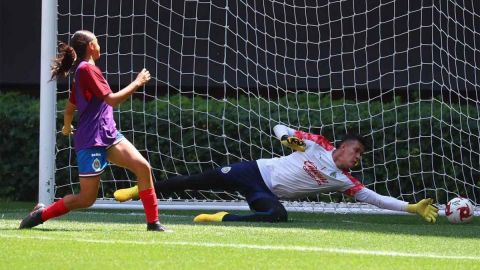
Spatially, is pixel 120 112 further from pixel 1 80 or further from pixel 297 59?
pixel 1 80

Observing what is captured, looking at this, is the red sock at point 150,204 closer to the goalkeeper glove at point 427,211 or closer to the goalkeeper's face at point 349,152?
the goalkeeper's face at point 349,152

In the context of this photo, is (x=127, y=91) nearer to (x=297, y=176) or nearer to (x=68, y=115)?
(x=68, y=115)

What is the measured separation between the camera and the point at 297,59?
15.6 metres

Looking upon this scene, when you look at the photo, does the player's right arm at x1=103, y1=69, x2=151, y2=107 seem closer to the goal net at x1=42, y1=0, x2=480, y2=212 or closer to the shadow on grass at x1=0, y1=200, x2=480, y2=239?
the shadow on grass at x1=0, y1=200, x2=480, y2=239

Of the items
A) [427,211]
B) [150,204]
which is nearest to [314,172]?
[427,211]

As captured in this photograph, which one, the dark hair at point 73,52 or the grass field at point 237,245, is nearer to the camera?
the grass field at point 237,245

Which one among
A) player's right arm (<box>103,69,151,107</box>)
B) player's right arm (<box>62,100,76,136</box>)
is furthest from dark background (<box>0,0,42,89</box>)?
player's right arm (<box>103,69,151,107</box>)

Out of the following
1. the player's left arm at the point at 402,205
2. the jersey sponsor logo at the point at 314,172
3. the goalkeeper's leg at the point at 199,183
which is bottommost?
the player's left arm at the point at 402,205

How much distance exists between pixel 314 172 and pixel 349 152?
1.19 ft

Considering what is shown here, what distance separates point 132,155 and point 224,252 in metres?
1.72

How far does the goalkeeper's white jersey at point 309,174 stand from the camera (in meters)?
11.4

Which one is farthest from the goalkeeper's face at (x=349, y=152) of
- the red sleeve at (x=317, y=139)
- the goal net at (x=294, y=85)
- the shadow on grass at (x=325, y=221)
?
the goal net at (x=294, y=85)

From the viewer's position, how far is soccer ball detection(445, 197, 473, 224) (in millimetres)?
11016

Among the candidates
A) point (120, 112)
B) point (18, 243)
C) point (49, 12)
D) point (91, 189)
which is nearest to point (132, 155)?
point (91, 189)
